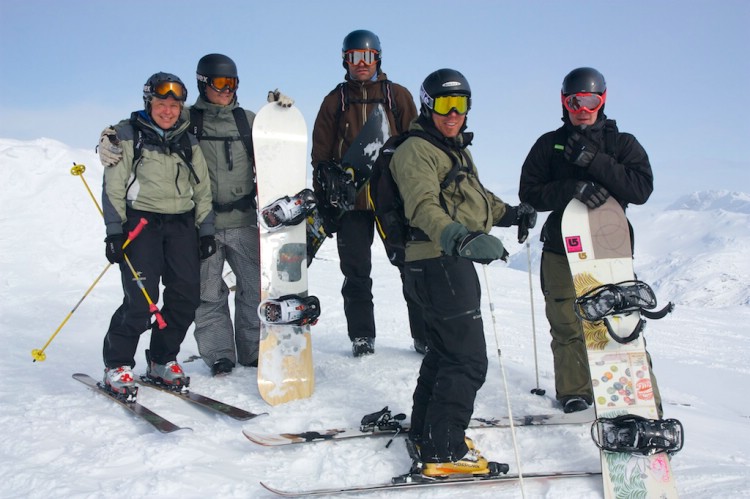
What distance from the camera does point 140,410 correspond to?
4266 mm

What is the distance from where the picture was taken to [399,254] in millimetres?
4816

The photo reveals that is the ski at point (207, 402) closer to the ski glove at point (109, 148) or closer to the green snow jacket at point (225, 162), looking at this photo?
the green snow jacket at point (225, 162)

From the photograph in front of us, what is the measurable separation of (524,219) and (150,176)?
8.89 ft

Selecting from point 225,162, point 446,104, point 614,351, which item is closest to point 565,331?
point 614,351

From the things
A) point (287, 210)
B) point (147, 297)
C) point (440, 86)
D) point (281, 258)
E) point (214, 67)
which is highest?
point (214, 67)

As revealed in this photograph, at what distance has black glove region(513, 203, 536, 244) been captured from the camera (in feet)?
12.9

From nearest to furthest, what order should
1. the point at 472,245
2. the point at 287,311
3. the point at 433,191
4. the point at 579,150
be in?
the point at 472,245 → the point at 433,191 → the point at 579,150 → the point at 287,311

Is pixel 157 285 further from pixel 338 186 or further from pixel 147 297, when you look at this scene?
pixel 338 186

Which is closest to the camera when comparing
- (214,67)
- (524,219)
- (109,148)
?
(524,219)

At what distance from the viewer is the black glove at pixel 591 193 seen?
3887 mm

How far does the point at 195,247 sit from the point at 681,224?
9140 cm

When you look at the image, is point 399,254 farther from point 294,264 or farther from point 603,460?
point 603,460

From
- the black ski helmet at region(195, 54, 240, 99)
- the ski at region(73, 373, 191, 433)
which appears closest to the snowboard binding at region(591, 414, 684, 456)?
the ski at region(73, 373, 191, 433)

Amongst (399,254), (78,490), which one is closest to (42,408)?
(78,490)
